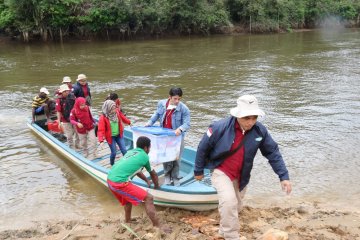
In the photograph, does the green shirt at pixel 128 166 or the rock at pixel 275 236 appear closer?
the rock at pixel 275 236

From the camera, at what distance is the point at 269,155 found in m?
4.20

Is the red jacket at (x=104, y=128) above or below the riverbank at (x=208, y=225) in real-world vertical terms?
above

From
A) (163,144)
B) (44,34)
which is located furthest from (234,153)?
(44,34)

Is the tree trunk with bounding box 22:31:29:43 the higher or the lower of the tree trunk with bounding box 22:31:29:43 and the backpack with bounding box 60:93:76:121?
the higher

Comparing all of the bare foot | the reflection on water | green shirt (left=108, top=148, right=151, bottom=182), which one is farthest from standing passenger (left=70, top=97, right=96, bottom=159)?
the bare foot

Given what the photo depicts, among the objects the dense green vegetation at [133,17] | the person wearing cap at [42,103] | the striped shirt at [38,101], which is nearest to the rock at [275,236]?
the person wearing cap at [42,103]

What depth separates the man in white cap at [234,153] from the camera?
12.9 feet

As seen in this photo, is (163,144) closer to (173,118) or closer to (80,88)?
(173,118)

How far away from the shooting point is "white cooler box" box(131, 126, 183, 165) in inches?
228

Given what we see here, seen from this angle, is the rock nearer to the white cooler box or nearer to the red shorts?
the red shorts

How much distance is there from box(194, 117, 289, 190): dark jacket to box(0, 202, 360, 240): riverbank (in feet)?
4.01

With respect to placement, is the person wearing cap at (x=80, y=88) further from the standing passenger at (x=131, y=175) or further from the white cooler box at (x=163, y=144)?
the standing passenger at (x=131, y=175)

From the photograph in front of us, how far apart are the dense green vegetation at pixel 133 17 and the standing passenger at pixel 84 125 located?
1065 inches

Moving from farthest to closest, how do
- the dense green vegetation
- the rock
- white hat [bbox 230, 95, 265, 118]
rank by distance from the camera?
the dense green vegetation < the rock < white hat [bbox 230, 95, 265, 118]
